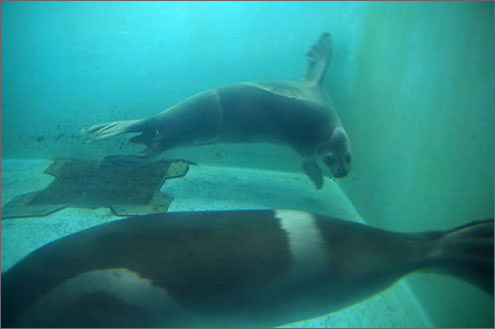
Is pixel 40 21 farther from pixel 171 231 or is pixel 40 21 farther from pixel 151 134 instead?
pixel 171 231

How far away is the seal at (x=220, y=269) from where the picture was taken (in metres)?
0.97

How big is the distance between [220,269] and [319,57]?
279cm

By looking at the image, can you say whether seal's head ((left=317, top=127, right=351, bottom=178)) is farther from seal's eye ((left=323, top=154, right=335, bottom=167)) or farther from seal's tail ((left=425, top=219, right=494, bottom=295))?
seal's tail ((left=425, top=219, right=494, bottom=295))

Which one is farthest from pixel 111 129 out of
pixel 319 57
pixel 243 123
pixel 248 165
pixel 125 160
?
pixel 319 57

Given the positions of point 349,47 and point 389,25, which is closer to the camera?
point 389,25

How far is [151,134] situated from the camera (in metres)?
2.60

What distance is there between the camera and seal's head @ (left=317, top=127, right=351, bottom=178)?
236 centimetres

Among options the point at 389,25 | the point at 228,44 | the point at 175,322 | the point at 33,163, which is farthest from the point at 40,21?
Answer: the point at 175,322

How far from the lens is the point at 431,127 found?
5.56 ft

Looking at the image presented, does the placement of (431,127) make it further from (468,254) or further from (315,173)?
(315,173)

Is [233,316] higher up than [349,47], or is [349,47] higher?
[349,47]

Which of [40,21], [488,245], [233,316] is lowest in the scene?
[233,316]

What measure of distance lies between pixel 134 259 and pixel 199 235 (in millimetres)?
229

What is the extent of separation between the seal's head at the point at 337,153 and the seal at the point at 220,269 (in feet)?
3.72
